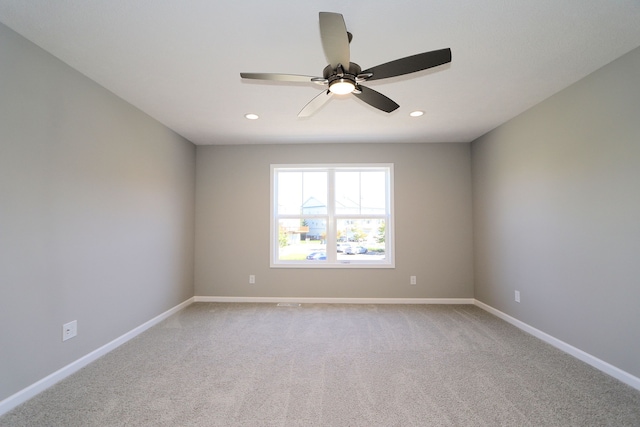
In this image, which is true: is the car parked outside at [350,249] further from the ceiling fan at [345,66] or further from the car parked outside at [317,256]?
the ceiling fan at [345,66]

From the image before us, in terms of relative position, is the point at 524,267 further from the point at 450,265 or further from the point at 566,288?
the point at 450,265

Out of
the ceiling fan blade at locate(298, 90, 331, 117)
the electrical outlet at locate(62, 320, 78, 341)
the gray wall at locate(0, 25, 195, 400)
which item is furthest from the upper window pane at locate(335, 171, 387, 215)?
the electrical outlet at locate(62, 320, 78, 341)

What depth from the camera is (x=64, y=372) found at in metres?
2.30

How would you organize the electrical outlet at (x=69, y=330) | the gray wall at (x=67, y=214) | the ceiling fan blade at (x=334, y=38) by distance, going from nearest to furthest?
1. the ceiling fan blade at (x=334, y=38)
2. the gray wall at (x=67, y=214)
3. the electrical outlet at (x=69, y=330)

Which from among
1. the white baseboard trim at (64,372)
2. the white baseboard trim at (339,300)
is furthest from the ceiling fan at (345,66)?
the white baseboard trim at (339,300)

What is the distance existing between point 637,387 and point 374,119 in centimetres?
315

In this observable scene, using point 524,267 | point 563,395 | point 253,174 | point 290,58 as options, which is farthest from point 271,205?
point 563,395

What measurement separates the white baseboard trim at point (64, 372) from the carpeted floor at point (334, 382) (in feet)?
0.19

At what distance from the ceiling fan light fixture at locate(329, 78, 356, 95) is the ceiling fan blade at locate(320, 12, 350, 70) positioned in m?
0.09

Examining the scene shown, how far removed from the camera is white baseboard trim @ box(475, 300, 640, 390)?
218 centimetres

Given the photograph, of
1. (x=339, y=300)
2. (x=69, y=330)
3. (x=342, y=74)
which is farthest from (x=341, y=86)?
(x=339, y=300)

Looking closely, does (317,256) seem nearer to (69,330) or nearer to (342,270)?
(342,270)

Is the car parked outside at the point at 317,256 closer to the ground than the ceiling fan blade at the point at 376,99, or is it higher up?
closer to the ground

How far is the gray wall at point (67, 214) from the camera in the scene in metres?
1.94
